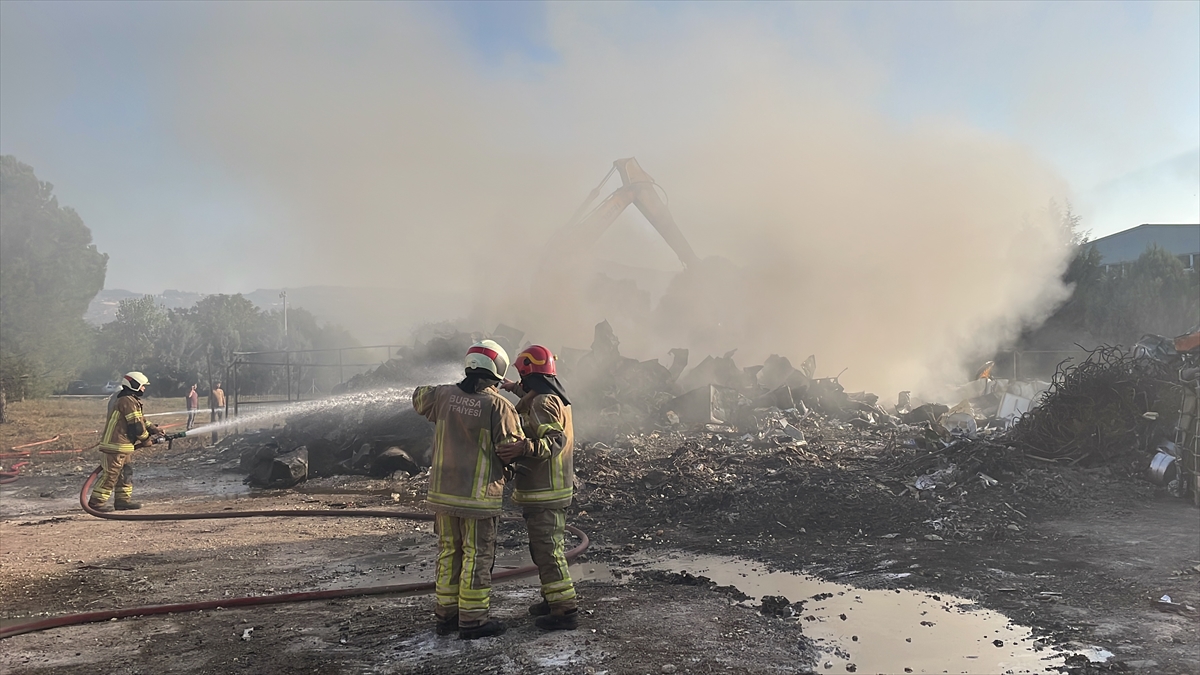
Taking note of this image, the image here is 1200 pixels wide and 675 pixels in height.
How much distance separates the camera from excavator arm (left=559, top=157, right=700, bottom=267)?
76.0ft

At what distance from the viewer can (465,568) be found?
450cm

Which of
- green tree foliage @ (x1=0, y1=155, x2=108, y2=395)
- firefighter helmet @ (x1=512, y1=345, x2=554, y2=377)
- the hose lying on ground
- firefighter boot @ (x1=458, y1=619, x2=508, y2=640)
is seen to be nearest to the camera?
firefighter boot @ (x1=458, y1=619, x2=508, y2=640)

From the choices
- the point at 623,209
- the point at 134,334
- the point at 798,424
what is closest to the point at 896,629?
the point at 798,424

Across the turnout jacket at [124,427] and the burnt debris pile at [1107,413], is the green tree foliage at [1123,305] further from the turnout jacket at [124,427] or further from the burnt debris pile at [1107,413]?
the turnout jacket at [124,427]

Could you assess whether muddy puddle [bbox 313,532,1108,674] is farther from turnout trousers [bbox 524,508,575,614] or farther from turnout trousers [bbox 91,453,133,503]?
turnout trousers [bbox 91,453,133,503]

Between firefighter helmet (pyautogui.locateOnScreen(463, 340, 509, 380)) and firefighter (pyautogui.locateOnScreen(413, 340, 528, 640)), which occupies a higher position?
firefighter helmet (pyautogui.locateOnScreen(463, 340, 509, 380))

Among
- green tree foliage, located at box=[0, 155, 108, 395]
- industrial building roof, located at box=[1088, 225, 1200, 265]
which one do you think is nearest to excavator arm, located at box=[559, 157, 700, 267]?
green tree foliage, located at box=[0, 155, 108, 395]

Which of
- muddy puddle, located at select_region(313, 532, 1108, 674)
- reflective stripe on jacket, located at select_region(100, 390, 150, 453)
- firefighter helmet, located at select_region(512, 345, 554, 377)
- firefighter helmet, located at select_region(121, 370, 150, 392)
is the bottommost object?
muddy puddle, located at select_region(313, 532, 1108, 674)

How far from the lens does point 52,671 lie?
13.7 feet

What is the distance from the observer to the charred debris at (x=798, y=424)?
9.57m

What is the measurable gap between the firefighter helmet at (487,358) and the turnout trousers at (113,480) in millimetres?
7410

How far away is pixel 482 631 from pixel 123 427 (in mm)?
7701

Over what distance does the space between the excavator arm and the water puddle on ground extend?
57.2 feet

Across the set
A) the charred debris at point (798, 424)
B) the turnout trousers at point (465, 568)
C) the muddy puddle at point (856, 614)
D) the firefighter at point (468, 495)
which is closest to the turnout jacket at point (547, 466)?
the firefighter at point (468, 495)
